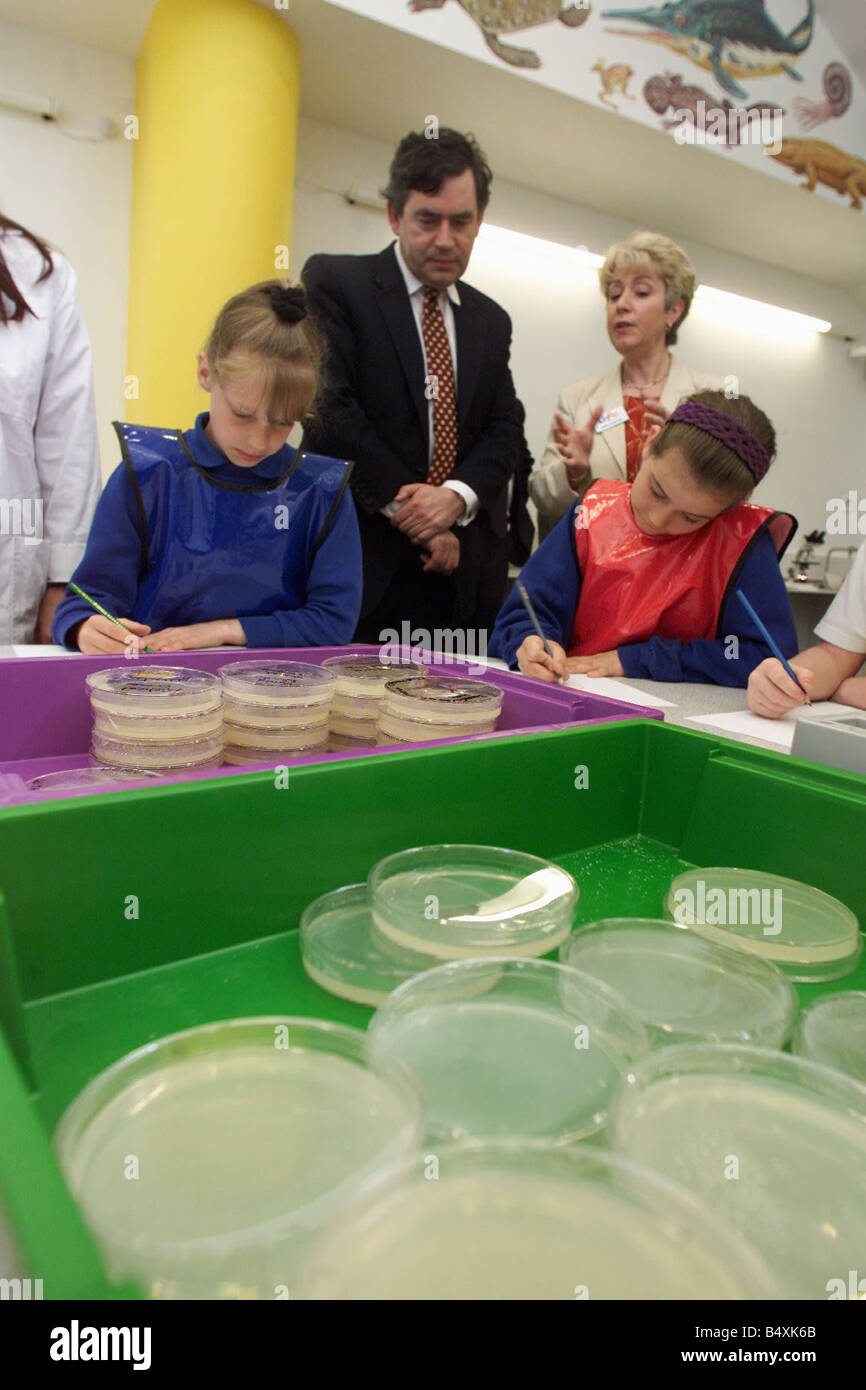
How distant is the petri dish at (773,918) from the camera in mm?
597

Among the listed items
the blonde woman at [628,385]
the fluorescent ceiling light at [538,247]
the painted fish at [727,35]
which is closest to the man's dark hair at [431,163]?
the blonde woman at [628,385]

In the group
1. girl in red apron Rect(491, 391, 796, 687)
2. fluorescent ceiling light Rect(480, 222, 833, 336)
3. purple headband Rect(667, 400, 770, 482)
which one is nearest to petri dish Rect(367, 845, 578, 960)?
girl in red apron Rect(491, 391, 796, 687)

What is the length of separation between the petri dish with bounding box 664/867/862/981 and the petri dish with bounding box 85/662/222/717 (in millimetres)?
468

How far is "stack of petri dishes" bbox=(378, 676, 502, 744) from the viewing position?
2.81 feet

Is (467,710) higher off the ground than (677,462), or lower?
lower

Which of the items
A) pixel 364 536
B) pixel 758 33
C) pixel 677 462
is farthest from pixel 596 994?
pixel 758 33

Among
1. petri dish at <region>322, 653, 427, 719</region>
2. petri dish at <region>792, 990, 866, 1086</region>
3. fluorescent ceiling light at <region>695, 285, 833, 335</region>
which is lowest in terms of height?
petri dish at <region>792, 990, 866, 1086</region>

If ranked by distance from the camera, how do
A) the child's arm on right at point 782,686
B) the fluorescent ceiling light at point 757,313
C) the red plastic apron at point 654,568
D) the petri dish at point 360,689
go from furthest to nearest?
the fluorescent ceiling light at point 757,313 < the red plastic apron at point 654,568 < the child's arm on right at point 782,686 < the petri dish at point 360,689

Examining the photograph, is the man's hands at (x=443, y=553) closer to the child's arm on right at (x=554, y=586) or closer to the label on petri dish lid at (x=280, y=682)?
the child's arm on right at (x=554, y=586)

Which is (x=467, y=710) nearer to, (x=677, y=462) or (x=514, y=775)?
(x=514, y=775)

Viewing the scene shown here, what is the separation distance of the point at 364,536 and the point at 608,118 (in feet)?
5.90

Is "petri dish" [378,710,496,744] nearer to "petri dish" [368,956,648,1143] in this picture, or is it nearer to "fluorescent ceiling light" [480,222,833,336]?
"petri dish" [368,956,648,1143]

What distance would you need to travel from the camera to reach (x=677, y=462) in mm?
1519

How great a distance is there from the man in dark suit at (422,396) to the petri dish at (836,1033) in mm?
1745
